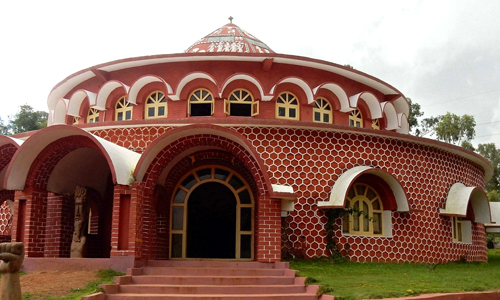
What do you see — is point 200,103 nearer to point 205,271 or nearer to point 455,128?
point 205,271

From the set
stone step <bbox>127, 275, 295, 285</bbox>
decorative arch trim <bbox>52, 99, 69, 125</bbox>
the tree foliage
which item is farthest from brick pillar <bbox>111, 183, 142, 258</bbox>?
the tree foliage

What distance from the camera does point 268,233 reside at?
1166cm

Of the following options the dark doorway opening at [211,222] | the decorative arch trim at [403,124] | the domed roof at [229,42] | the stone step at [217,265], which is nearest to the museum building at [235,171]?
the dark doorway opening at [211,222]

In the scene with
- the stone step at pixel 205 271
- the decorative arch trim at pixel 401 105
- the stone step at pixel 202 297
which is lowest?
the stone step at pixel 202 297

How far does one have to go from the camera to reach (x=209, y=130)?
39.4 feet

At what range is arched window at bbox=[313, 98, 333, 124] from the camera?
53.9 ft

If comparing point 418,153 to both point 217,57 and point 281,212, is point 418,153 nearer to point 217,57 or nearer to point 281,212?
point 281,212

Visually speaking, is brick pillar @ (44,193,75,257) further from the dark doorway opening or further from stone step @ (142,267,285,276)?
stone step @ (142,267,285,276)

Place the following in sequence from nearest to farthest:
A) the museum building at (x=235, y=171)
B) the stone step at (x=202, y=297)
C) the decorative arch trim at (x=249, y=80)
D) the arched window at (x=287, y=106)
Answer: the stone step at (x=202, y=297)
the museum building at (x=235, y=171)
the decorative arch trim at (x=249, y=80)
the arched window at (x=287, y=106)

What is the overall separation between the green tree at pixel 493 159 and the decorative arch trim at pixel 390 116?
1311 inches

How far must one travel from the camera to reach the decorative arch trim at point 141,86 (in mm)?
15688

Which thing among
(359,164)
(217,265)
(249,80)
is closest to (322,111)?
(249,80)

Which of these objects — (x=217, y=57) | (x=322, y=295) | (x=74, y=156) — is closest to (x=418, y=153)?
(x=217, y=57)

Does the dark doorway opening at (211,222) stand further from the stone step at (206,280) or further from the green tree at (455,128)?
the green tree at (455,128)
